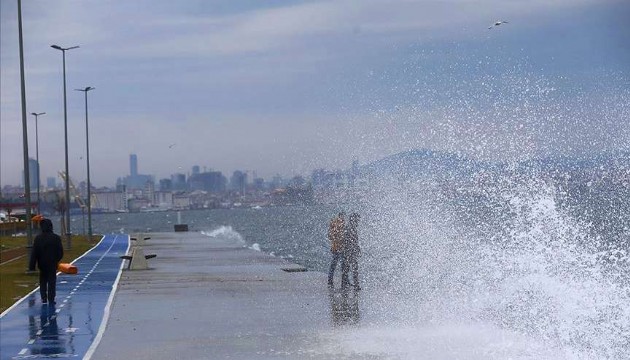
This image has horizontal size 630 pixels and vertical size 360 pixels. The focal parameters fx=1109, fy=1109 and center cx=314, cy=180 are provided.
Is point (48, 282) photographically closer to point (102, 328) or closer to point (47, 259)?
point (47, 259)

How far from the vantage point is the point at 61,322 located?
2109 centimetres

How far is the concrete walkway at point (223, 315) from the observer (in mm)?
17062

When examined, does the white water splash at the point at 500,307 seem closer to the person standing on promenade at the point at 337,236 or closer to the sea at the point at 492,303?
the sea at the point at 492,303

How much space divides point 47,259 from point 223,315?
5.08 metres

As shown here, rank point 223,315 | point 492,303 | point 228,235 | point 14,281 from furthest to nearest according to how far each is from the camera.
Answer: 1. point 228,235
2. point 14,281
3. point 492,303
4. point 223,315

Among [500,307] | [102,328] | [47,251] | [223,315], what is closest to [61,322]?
[102,328]

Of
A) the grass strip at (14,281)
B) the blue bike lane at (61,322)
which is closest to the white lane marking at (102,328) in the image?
the blue bike lane at (61,322)

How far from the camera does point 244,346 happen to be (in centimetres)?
1739

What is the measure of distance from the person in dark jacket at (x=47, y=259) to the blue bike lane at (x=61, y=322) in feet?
1.20

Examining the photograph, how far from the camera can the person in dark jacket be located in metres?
24.7

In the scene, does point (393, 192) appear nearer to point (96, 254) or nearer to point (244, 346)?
point (96, 254)

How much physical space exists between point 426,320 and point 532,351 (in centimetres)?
434

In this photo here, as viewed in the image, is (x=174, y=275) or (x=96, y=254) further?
(x=96, y=254)

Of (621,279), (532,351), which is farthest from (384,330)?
(621,279)
